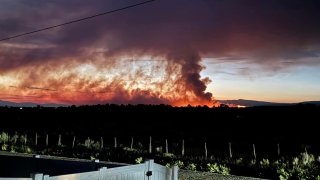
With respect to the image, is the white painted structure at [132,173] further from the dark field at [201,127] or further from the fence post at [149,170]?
the dark field at [201,127]

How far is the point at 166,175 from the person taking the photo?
28.0 ft

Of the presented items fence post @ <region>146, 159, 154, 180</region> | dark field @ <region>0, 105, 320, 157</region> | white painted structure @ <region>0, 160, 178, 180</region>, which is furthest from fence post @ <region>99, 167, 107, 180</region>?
dark field @ <region>0, 105, 320, 157</region>

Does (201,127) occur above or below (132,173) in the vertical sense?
below

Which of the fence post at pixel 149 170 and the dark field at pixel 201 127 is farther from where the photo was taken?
the dark field at pixel 201 127

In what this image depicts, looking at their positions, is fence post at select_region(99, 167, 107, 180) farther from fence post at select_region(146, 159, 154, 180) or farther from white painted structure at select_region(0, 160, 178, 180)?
fence post at select_region(146, 159, 154, 180)

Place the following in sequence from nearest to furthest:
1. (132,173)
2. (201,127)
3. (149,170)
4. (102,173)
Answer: (102,173), (132,173), (149,170), (201,127)

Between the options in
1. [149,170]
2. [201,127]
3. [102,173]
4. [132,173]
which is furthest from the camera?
[201,127]

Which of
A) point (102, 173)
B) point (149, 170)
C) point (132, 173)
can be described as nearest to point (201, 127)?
point (149, 170)

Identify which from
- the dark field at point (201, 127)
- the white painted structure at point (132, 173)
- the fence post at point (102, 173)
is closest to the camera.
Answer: the white painted structure at point (132, 173)

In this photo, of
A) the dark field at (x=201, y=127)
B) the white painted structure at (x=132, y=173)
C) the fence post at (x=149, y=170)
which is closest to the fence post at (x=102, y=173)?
the white painted structure at (x=132, y=173)

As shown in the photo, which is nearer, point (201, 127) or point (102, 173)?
point (102, 173)

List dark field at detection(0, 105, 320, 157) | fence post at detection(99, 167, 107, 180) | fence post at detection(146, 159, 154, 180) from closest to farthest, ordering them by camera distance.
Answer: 1. fence post at detection(99, 167, 107, 180)
2. fence post at detection(146, 159, 154, 180)
3. dark field at detection(0, 105, 320, 157)

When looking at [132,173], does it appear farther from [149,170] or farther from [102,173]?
[102,173]

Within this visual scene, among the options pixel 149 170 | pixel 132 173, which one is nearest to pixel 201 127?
pixel 149 170
